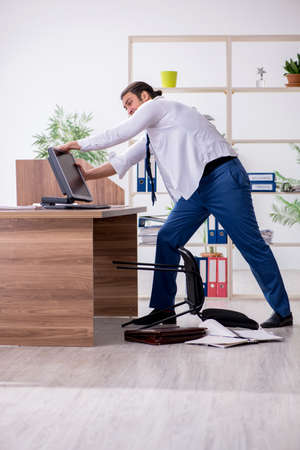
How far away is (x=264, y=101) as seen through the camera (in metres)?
5.83

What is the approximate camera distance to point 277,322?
3006 millimetres

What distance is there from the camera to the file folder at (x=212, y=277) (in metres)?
3.94

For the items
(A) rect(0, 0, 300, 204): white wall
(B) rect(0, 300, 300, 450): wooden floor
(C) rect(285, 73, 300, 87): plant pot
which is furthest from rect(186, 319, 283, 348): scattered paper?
(A) rect(0, 0, 300, 204): white wall

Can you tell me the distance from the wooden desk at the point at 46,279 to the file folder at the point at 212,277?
152 cm

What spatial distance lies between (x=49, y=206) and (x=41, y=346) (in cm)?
61

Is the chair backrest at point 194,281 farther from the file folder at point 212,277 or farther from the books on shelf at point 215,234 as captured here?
the books on shelf at point 215,234

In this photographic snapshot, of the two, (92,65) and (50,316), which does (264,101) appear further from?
(50,316)

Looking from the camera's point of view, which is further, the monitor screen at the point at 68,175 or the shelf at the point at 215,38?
the shelf at the point at 215,38

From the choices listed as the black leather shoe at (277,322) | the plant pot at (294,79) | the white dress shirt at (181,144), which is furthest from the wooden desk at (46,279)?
the plant pot at (294,79)

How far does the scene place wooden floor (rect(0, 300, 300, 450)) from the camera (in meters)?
1.54

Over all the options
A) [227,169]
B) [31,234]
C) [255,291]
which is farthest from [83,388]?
[255,291]

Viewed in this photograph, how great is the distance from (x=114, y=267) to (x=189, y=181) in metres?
0.69

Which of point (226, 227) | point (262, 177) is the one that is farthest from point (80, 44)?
point (226, 227)

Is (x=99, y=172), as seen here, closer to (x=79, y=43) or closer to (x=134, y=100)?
(x=134, y=100)
